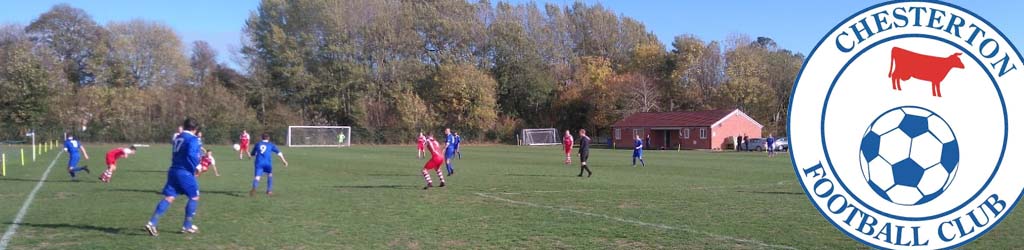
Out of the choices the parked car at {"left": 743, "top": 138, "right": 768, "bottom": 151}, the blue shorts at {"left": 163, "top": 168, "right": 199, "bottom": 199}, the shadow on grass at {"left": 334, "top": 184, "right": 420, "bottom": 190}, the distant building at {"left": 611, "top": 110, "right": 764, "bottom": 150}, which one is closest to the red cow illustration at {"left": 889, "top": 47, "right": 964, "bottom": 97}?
the blue shorts at {"left": 163, "top": 168, "right": 199, "bottom": 199}

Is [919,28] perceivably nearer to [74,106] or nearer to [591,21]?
[74,106]

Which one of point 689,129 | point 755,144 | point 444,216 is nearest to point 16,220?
point 444,216

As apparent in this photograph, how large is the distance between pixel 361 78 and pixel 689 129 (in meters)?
34.6

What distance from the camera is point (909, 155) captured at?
6.06 ft

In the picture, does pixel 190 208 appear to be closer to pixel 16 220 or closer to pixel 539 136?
pixel 16 220

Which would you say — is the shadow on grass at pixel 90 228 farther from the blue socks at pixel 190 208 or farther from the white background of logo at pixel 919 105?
the white background of logo at pixel 919 105

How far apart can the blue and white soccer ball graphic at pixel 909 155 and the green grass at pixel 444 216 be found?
7.71m

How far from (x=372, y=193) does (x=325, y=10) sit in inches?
2416

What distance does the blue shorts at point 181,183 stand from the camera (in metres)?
10.4

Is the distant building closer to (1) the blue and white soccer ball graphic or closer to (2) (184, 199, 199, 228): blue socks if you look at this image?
(2) (184, 199, 199, 228): blue socks

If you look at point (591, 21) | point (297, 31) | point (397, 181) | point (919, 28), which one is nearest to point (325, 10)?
point (297, 31)

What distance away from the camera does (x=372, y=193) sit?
1733 cm

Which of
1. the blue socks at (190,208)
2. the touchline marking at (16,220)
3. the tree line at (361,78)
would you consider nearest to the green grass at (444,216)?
the touchline marking at (16,220)

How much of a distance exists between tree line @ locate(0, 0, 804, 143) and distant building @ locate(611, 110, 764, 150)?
6.85m
